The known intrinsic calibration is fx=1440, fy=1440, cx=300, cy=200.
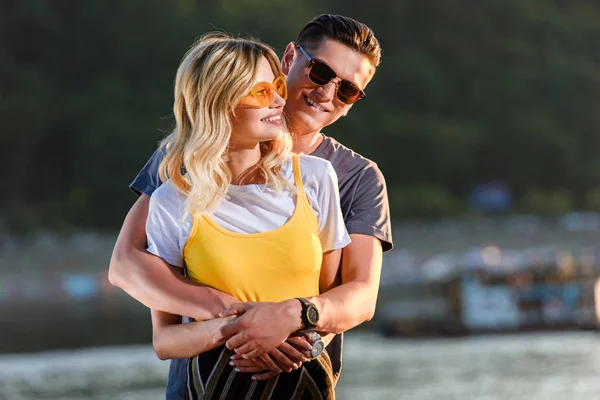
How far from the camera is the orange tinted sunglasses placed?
259 centimetres

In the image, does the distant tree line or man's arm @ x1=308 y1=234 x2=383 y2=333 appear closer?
man's arm @ x1=308 y1=234 x2=383 y2=333

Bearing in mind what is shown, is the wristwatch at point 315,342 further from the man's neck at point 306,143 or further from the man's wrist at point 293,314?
the man's neck at point 306,143

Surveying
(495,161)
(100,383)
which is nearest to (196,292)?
(100,383)

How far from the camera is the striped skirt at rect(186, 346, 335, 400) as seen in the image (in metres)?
2.54

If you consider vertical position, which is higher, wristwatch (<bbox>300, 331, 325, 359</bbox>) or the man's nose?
the man's nose

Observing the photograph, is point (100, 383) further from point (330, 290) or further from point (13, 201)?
point (13, 201)

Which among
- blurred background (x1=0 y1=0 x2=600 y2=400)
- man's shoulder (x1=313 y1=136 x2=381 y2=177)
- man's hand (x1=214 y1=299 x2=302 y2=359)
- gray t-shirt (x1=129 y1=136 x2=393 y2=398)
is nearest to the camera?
man's hand (x1=214 y1=299 x2=302 y2=359)

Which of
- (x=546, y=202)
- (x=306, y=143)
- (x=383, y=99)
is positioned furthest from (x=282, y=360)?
(x=383, y=99)

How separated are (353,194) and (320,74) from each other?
0.29 metres

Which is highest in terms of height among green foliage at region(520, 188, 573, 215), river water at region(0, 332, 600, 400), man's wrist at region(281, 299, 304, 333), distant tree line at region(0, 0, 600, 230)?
distant tree line at region(0, 0, 600, 230)

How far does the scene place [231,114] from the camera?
2598 millimetres

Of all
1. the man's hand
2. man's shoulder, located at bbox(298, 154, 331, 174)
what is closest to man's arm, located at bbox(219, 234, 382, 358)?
the man's hand

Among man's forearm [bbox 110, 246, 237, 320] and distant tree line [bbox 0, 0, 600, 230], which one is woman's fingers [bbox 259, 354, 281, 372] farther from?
distant tree line [bbox 0, 0, 600, 230]

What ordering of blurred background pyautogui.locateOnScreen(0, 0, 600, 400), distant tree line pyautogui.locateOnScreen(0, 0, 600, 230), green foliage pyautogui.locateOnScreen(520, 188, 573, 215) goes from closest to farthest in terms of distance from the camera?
1. blurred background pyautogui.locateOnScreen(0, 0, 600, 400)
2. green foliage pyautogui.locateOnScreen(520, 188, 573, 215)
3. distant tree line pyautogui.locateOnScreen(0, 0, 600, 230)
